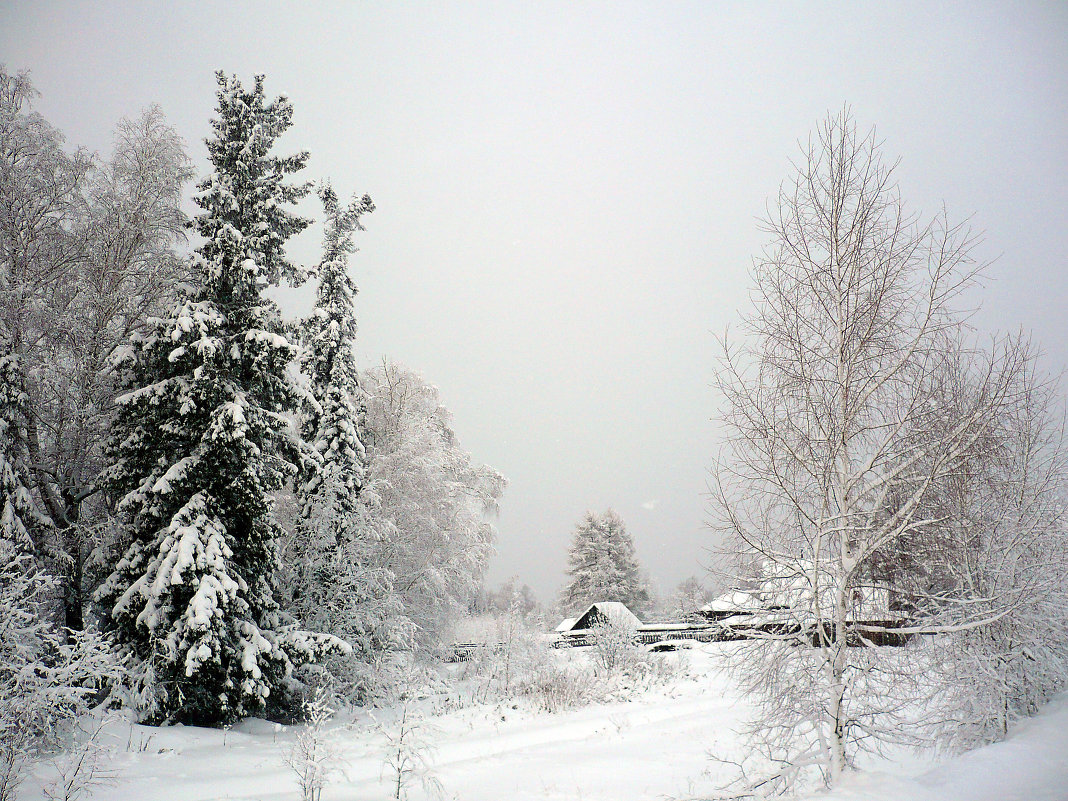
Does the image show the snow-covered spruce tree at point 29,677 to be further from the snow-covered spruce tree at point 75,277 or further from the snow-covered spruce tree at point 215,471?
the snow-covered spruce tree at point 75,277

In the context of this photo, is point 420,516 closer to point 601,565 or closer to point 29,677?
point 29,677

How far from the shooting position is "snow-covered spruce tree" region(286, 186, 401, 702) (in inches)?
580

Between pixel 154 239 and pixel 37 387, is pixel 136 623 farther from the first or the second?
pixel 154 239

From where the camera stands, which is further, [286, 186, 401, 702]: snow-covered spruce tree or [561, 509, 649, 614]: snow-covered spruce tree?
[561, 509, 649, 614]: snow-covered spruce tree

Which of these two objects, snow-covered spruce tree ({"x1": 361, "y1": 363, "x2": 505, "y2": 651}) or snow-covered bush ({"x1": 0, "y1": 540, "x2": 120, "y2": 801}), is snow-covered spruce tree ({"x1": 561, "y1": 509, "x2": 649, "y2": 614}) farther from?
snow-covered bush ({"x1": 0, "y1": 540, "x2": 120, "y2": 801})

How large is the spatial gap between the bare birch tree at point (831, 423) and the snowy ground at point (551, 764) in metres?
0.83

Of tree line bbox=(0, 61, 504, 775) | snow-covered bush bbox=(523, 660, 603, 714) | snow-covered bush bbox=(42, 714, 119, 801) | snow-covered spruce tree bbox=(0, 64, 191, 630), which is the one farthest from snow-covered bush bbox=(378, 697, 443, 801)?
snow-covered spruce tree bbox=(0, 64, 191, 630)

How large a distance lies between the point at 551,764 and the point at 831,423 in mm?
7689

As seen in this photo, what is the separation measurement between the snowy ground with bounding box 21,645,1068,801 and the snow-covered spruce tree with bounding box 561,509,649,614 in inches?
1411

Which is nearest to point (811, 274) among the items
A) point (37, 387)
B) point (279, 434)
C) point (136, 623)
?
point (279, 434)

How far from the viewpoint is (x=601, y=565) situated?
164 feet

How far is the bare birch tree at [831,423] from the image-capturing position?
586 centimetres

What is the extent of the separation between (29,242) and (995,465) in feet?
67.2

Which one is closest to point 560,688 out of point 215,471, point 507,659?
point 507,659
